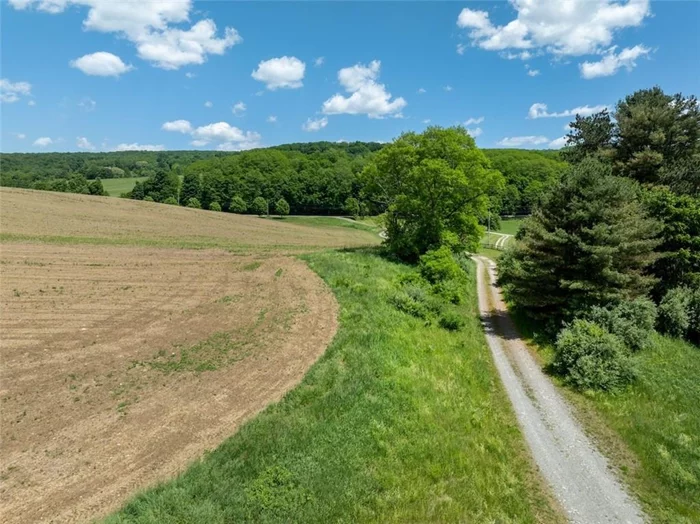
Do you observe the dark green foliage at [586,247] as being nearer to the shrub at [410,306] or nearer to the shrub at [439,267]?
the shrub at [410,306]

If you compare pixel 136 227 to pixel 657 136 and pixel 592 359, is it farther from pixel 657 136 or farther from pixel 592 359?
pixel 657 136

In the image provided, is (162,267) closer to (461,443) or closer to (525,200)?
(461,443)

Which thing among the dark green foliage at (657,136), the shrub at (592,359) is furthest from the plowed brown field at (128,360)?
the dark green foliage at (657,136)

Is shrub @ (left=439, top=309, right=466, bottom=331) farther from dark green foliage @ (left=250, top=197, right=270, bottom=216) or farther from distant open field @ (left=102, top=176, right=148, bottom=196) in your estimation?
distant open field @ (left=102, top=176, right=148, bottom=196)

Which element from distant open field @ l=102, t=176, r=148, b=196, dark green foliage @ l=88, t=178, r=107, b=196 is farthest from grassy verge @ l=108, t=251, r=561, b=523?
distant open field @ l=102, t=176, r=148, b=196

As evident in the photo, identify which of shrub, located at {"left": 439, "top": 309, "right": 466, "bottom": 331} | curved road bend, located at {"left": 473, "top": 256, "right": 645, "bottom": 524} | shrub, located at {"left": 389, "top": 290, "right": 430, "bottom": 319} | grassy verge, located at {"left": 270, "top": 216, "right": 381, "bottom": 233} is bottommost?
curved road bend, located at {"left": 473, "top": 256, "right": 645, "bottom": 524}

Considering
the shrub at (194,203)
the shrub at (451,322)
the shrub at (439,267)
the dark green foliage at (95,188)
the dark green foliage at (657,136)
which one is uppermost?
the dark green foliage at (657,136)
